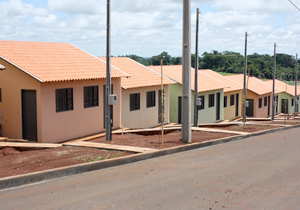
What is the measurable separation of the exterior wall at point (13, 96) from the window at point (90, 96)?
9.51 feet

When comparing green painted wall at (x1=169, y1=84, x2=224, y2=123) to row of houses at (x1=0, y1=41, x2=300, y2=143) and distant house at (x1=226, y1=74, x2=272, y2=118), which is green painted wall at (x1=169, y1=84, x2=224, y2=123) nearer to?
row of houses at (x1=0, y1=41, x2=300, y2=143)

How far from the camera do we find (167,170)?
29.4ft

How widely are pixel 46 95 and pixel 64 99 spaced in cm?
117

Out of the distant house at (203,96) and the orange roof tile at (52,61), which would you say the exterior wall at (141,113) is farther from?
the orange roof tile at (52,61)

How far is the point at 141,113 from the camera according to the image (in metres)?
22.0

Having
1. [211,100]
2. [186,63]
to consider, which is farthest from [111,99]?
[211,100]

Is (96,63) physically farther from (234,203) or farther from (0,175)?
(234,203)

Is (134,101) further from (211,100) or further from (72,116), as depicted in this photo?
(211,100)

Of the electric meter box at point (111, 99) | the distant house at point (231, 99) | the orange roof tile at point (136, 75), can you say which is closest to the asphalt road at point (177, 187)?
the electric meter box at point (111, 99)

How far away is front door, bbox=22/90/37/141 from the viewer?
14.2 meters

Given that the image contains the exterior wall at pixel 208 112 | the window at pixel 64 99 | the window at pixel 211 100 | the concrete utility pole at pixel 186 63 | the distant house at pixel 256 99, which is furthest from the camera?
the distant house at pixel 256 99

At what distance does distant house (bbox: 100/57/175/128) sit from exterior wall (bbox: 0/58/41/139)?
6342 mm

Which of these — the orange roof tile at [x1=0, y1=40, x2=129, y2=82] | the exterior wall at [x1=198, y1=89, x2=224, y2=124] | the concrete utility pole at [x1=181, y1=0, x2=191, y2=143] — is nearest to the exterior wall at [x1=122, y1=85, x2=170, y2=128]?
the orange roof tile at [x1=0, y1=40, x2=129, y2=82]

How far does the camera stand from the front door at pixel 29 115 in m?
14.2
